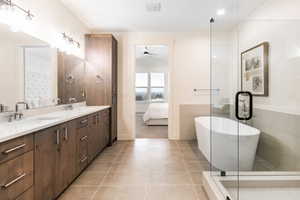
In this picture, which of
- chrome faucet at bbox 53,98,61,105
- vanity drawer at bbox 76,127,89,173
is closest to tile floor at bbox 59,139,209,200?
vanity drawer at bbox 76,127,89,173

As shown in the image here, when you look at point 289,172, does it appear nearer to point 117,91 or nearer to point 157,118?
point 117,91

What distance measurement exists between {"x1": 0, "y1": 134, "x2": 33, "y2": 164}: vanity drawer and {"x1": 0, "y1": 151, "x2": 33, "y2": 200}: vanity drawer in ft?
0.12

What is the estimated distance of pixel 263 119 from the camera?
3078 millimetres

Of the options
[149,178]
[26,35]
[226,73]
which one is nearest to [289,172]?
[149,178]

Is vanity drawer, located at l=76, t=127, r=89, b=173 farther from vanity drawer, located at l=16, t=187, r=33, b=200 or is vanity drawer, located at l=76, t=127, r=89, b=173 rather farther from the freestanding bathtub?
the freestanding bathtub

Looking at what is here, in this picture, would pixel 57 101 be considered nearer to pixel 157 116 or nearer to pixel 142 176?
pixel 142 176

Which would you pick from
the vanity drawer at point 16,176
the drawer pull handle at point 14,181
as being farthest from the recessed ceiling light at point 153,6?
the drawer pull handle at point 14,181

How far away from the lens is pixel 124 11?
3.60 metres

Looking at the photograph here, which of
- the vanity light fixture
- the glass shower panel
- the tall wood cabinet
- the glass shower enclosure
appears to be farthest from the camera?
the tall wood cabinet

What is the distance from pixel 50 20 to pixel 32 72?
39.5 inches

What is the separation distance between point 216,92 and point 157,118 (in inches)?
113

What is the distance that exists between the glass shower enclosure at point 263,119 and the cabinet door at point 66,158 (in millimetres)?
1614

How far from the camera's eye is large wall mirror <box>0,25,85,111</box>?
204cm

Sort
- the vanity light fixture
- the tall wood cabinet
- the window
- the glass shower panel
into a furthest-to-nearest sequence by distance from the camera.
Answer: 1. the window
2. the tall wood cabinet
3. the glass shower panel
4. the vanity light fixture
